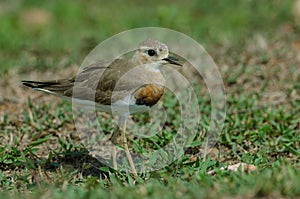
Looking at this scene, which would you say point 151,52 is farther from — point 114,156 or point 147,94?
point 114,156

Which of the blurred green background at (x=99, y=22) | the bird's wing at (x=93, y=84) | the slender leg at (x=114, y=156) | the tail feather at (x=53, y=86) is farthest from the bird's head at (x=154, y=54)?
the blurred green background at (x=99, y=22)

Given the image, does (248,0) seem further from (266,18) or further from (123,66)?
(123,66)

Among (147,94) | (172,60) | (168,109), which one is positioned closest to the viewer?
(147,94)

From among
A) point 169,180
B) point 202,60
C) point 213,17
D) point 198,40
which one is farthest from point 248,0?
point 169,180

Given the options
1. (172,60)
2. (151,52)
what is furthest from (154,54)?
(172,60)

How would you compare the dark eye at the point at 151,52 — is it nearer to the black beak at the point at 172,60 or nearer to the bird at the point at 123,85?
the bird at the point at 123,85

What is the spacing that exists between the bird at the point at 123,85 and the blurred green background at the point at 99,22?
2.36 meters

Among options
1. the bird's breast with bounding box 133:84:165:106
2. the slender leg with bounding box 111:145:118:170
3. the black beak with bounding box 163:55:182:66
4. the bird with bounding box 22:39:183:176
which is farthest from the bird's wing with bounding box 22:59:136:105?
the slender leg with bounding box 111:145:118:170

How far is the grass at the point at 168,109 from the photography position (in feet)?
14.0

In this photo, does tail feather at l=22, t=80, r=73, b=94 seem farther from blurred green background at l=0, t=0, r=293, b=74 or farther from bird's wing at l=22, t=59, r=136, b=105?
blurred green background at l=0, t=0, r=293, b=74

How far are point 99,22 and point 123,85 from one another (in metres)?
4.63

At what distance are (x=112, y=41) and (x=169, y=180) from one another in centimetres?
412

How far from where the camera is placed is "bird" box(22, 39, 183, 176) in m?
5.05

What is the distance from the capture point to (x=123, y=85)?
5.12 metres
